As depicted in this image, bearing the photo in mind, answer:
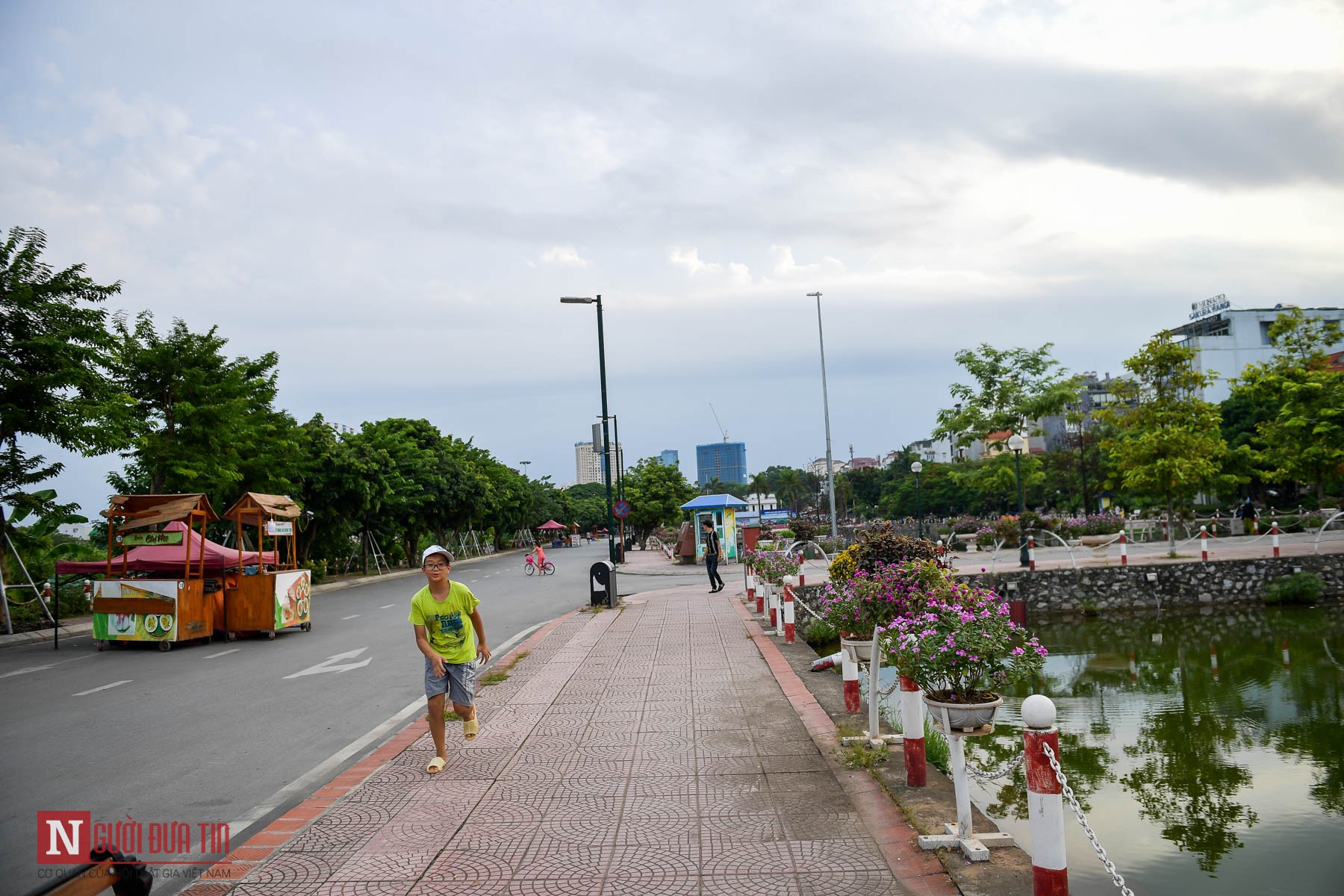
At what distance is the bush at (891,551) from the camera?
25.2ft

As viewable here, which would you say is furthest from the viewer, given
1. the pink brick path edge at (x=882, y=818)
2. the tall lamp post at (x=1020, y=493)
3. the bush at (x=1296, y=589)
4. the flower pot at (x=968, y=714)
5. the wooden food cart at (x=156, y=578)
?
the tall lamp post at (x=1020, y=493)

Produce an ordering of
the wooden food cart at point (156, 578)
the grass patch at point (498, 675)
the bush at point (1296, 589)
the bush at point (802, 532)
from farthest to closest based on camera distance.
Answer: the bush at point (802, 532)
the bush at point (1296, 589)
the wooden food cart at point (156, 578)
the grass patch at point (498, 675)

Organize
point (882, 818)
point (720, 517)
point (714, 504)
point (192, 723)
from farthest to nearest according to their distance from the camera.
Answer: point (720, 517)
point (714, 504)
point (192, 723)
point (882, 818)

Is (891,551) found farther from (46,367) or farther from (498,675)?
(46,367)

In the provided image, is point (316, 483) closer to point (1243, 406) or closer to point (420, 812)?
point (420, 812)

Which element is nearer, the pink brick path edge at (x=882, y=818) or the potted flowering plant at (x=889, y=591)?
the pink brick path edge at (x=882, y=818)

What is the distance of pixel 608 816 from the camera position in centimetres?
532

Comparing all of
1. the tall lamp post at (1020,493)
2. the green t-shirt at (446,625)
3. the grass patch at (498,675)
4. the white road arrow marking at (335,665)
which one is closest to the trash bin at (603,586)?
the white road arrow marking at (335,665)

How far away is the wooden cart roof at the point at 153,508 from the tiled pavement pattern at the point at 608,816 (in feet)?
31.6

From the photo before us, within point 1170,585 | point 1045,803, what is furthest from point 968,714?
point 1170,585

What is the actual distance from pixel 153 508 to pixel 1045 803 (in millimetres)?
16307

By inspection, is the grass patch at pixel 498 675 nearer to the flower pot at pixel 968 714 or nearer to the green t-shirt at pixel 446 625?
the green t-shirt at pixel 446 625

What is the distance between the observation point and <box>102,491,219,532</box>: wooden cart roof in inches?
606

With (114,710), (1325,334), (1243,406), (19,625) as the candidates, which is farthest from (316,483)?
(1243,406)
